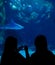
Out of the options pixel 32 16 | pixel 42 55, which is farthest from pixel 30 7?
pixel 42 55

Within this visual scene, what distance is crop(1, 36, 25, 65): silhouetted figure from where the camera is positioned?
103 inches

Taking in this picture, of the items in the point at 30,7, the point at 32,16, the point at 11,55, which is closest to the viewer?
the point at 11,55

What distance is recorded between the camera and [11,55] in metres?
2.67

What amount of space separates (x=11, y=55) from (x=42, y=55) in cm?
48

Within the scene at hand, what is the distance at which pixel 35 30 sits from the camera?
28.4 m

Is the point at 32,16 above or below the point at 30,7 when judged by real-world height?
below

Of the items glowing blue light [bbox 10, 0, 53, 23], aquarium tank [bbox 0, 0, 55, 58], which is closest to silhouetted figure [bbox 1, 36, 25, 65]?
aquarium tank [bbox 0, 0, 55, 58]

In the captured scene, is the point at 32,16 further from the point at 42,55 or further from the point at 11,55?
the point at 11,55

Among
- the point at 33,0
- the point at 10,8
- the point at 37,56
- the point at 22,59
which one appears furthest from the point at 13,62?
the point at 33,0

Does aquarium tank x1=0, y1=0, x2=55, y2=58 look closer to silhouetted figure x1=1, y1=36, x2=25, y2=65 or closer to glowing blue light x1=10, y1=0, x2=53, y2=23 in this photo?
glowing blue light x1=10, y1=0, x2=53, y2=23

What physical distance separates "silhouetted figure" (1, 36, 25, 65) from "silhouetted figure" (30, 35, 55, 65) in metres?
0.20

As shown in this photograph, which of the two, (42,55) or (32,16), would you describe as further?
(32,16)

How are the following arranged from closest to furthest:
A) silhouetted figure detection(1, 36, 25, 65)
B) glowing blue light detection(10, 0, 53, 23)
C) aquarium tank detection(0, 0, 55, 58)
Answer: silhouetted figure detection(1, 36, 25, 65) < aquarium tank detection(0, 0, 55, 58) < glowing blue light detection(10, 0, 53, 23)

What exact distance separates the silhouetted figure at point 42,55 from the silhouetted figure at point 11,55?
199 mm
